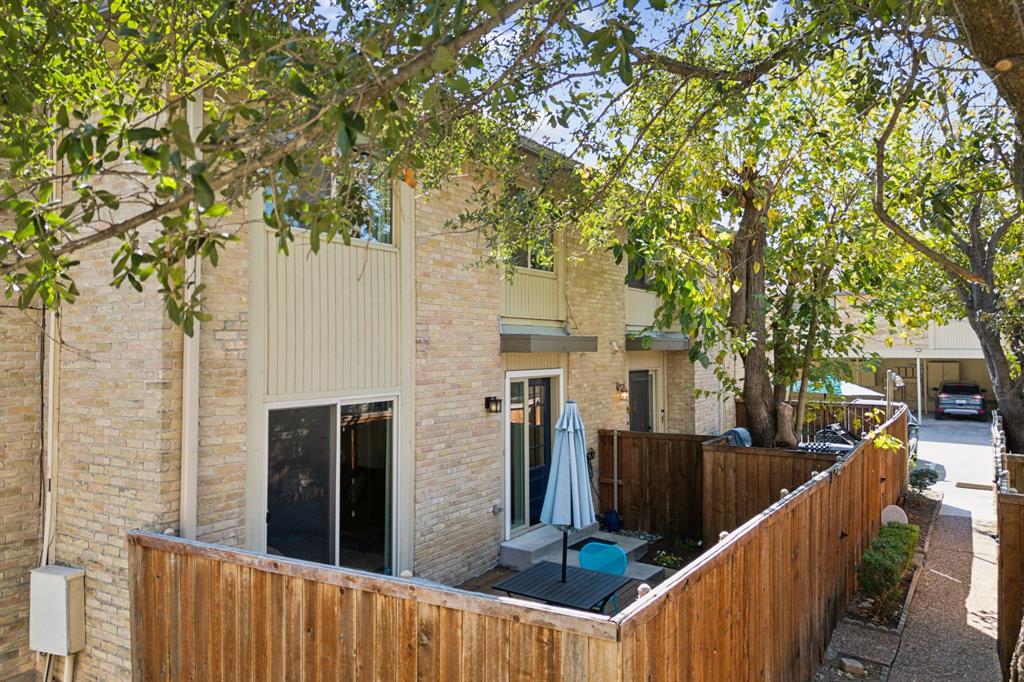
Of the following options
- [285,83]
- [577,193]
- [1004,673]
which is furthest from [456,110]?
[1004,673]

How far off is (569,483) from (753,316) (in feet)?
12.1

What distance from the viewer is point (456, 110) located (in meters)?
5.37

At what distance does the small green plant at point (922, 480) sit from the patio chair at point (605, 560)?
987cm

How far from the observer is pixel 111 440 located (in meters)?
5.80

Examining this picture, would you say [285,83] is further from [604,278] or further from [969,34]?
[604,278]

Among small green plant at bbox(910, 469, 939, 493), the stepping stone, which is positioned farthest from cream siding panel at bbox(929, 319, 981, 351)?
the stepping stone

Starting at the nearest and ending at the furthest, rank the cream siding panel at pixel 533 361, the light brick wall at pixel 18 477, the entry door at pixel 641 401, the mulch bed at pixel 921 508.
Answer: the light brick wall at pixel 18 477, the cream siding panel at pixel 533 361, the mulch bed at pixel 921 508, the entry door at pixel 641 401

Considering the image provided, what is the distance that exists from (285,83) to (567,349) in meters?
7.13

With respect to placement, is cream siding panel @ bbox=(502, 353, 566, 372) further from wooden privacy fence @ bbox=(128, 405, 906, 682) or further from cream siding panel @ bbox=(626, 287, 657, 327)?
wooden privacy fence @ bbox=(128, 405, 906, 682)

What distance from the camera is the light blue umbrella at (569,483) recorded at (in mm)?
8039

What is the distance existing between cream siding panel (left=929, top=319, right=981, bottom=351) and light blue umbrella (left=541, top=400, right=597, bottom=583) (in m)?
26.7

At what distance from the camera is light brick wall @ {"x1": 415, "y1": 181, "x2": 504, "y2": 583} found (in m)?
8.28

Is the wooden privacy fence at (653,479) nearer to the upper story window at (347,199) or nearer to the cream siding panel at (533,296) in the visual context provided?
the cream siding panel at (533,296)

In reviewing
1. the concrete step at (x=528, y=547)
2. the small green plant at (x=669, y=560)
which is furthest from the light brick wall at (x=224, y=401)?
the small green plant at (x=669, y=560)
